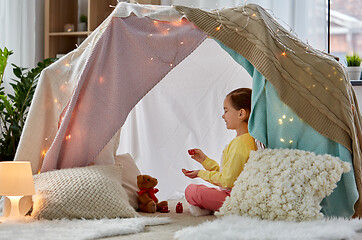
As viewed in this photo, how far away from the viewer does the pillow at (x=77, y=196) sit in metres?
2.11

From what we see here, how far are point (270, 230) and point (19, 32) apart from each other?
9.27 ft

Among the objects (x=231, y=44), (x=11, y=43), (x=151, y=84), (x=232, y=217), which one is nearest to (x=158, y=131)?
(x=151, y=84)

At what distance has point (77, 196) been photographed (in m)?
2.13

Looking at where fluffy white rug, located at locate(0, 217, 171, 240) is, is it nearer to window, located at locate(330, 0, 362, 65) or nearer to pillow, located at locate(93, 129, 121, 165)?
pillow, located at locate(93, 129, 121, 165)

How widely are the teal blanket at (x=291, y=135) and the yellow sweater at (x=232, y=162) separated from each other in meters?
0.10

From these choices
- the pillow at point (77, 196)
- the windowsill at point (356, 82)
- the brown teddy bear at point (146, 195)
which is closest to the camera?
the pillow at point (77, 196)

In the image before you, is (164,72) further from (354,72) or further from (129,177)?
(354,72)

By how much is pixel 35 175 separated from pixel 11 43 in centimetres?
196

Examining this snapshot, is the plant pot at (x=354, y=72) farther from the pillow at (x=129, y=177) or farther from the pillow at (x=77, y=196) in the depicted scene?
the pillow at (x=77, y=196)

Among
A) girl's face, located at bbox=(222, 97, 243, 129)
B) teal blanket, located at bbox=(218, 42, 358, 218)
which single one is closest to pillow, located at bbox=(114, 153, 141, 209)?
girl's face, located at bbox=(222, 97, 243, 129)

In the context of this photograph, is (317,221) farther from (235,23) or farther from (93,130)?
(93,130)

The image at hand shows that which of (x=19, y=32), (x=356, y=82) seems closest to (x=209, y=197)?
(x=356, y=82)

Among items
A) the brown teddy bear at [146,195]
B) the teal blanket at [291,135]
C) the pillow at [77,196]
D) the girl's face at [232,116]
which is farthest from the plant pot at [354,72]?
the pillow at [77,196]

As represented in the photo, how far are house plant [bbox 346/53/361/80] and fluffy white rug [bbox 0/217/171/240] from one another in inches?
70.3
